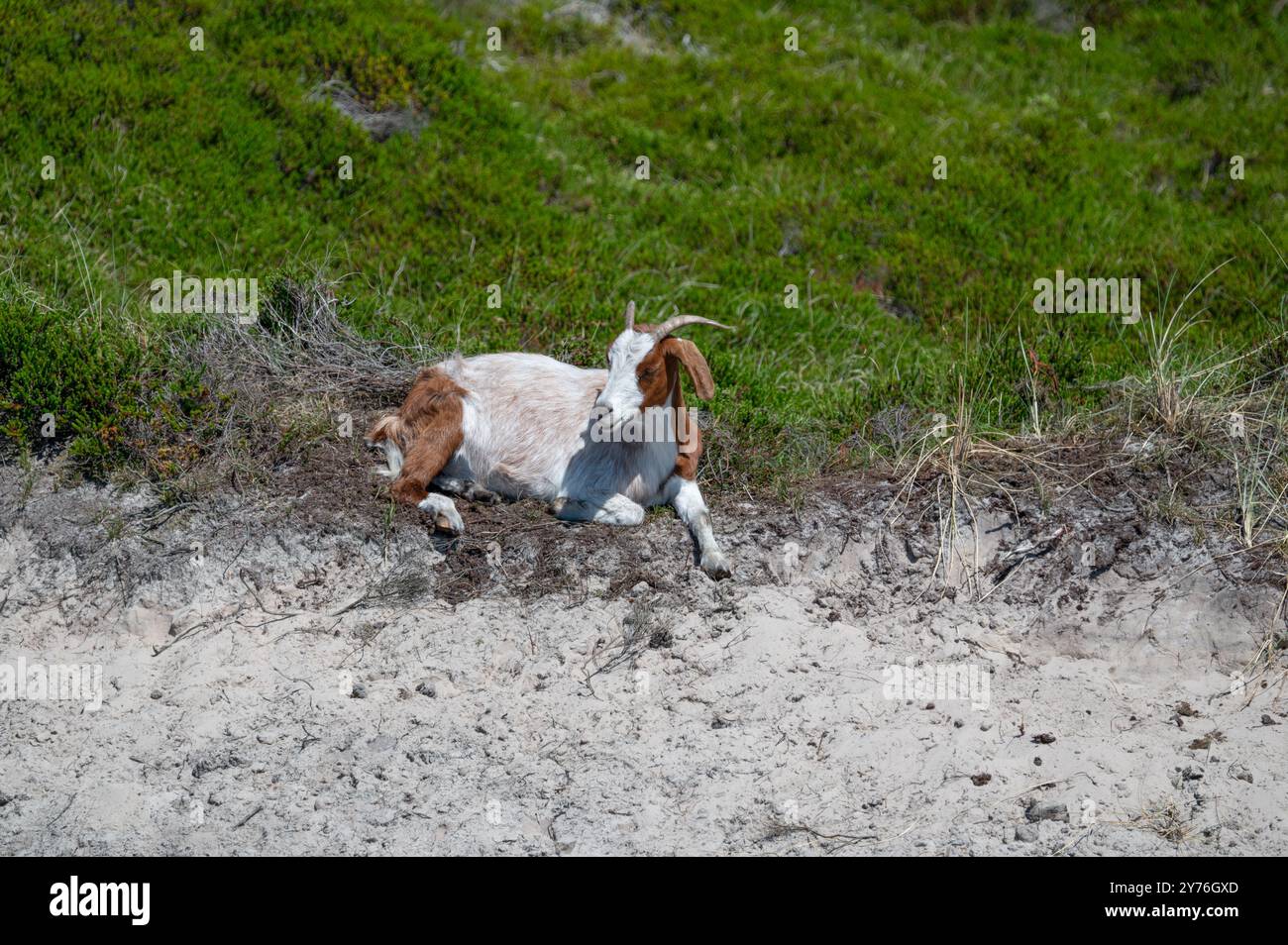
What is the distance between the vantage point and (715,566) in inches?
266

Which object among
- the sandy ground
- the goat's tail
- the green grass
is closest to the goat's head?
the sandy ground

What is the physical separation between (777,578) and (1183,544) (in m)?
2.24

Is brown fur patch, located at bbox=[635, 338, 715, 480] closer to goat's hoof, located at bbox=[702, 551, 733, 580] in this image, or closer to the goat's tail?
goat's hoof, located at bbox=[702, 551, 733, 580]

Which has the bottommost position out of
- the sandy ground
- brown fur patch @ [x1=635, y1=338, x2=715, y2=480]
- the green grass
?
the sandy ground

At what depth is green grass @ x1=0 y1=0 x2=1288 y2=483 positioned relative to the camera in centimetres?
855

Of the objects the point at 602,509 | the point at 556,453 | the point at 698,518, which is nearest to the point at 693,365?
the point at 698,518

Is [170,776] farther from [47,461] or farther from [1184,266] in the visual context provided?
[1184,266]

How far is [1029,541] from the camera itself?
22.8 feet

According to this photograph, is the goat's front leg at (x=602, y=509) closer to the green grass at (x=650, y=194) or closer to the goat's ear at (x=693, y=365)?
the goat's ear at (x=693, y=365)

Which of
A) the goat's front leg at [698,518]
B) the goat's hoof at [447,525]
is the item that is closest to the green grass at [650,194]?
the goat's front leg at [698,518]

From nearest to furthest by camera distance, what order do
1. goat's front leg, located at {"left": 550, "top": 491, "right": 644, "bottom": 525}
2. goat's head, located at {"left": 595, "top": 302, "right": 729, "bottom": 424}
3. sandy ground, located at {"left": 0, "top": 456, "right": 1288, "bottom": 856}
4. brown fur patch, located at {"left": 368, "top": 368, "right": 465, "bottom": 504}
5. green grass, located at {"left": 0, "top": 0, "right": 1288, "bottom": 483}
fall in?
sandy ground, located at {"left": 0, "top": 456, "right": 1288, "bottom": 856} < goat's head, located at {"left": 595, "top": 302, "right": 729, "bottom": 424} < goat's front leg, located at {"left": 550, "top": 491, "right": 644, "bottom": 525} < brown fur patch, located at {"left": 368, "top": 368, "right": 465, "bottom": 504} < green grass, located at {"left": 0, "top": 0, "right": 1288, "bottom": 483}

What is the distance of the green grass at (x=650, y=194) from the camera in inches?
336

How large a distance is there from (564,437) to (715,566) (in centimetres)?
136

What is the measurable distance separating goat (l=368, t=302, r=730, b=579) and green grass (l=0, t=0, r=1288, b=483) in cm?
72
